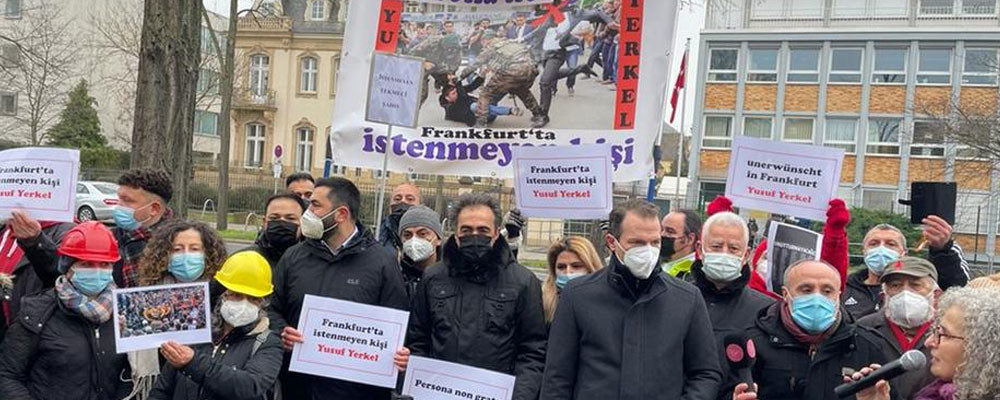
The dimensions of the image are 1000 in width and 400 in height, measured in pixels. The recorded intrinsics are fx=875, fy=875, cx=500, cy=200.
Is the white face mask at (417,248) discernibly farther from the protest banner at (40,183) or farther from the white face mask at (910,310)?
the white face mask at (910,310)

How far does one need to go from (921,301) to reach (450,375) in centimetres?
247

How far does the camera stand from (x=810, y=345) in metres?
4.22

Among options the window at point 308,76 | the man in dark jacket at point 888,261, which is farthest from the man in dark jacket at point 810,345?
the window at point 308,76

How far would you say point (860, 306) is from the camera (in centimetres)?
581

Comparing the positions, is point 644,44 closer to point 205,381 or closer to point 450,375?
point 450,375

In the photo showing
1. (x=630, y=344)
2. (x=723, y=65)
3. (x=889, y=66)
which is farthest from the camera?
(x=723, y=65)

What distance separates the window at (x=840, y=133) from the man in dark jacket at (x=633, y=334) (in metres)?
39.8

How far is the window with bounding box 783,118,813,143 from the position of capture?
1641 inches

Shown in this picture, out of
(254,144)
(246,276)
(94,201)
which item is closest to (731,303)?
(246,276)

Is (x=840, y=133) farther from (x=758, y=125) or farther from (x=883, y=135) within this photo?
(x=758, y=125)

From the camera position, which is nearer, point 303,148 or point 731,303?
point 731,303

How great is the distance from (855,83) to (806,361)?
39.8 metres

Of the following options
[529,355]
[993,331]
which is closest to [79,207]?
[529,355]

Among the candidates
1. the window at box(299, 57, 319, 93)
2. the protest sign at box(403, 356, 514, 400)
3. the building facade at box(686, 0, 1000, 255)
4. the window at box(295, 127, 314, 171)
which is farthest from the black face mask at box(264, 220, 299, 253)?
the window at box(295, 127, 314, 171)
